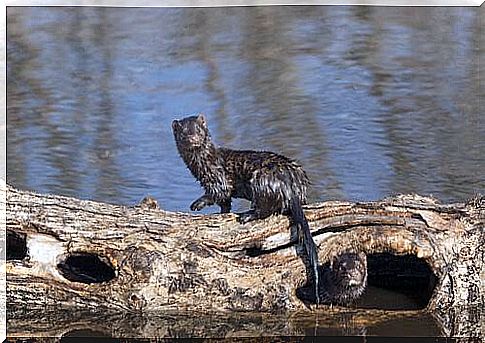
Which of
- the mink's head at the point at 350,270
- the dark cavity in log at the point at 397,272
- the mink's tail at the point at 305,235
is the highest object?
the mink's tail at the point at 305,235

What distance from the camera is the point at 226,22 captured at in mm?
2195

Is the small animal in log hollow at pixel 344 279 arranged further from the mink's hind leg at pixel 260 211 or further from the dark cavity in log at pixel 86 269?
the dark cavity in log at pixel 86 269

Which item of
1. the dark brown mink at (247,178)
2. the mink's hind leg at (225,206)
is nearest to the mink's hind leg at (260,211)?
the dark brown mink at (247,178)

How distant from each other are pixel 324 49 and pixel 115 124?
600 mm

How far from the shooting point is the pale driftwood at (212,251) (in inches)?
74.3

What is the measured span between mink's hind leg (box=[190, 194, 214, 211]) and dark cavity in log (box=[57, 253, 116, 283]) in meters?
0.26

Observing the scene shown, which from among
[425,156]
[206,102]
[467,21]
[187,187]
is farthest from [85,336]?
[467,21]

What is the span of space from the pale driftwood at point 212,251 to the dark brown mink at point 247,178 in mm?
34

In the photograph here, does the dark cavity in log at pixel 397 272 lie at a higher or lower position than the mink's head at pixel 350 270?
lower

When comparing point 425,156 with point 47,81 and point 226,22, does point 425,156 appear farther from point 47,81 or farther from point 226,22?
point 47,81

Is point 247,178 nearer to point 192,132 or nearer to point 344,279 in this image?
point 192,132

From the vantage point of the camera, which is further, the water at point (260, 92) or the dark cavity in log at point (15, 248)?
the water at point (260, 92)

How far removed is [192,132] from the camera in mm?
1993

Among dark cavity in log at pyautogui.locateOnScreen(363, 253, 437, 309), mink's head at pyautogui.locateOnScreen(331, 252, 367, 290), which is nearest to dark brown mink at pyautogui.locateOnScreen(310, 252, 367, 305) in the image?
mink's head at pyautogui.locateOnScreen(331, 252, 367, 290)
